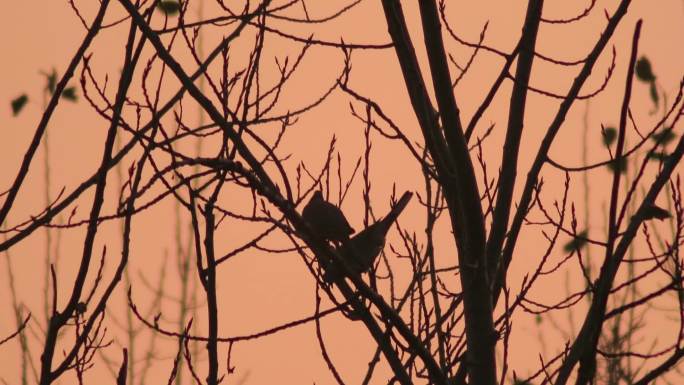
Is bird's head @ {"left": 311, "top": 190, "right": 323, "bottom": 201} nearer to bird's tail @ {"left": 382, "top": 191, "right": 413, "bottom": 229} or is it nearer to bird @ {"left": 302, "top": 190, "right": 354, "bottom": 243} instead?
bird @ {"left": 302, "top": 190, "right": 354, "bottom": 243}

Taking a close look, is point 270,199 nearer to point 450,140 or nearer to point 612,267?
point 450,140

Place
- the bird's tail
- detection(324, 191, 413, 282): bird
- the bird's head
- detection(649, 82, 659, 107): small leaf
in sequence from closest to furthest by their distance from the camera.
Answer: detection(324, 191, 413, 282): bird < the bird's tail < the bird's head < detection(649, 82, 659, 107): small leaf

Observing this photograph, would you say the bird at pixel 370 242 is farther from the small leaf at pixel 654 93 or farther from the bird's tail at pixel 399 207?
the small leaf at pixel 654 93

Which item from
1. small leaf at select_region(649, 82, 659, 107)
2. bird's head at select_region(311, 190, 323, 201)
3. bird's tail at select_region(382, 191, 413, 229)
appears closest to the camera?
bird's tail at select_region(382, 191, 413, 229)

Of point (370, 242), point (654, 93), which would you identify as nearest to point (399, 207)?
point (370, 242)

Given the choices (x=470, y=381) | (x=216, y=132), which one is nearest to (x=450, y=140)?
(x=470, y=381)

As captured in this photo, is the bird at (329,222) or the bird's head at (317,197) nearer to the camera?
the bird at (329,222)

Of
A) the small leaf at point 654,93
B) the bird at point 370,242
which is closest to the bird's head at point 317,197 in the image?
the bird at point 370,242

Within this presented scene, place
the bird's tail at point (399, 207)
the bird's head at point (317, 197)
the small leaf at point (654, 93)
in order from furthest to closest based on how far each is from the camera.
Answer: the small leaf at point (654, 93)
the bird's head at point (317, 197)
the bird's tail at point (399, 207)

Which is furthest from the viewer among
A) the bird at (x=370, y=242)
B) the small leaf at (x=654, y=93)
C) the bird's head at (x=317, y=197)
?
the small leaf at (x=654, y=93)

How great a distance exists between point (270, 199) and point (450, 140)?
0.62m

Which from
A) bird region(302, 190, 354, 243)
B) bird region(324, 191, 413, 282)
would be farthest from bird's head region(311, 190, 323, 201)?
bird region(324, 191, 413, 282)

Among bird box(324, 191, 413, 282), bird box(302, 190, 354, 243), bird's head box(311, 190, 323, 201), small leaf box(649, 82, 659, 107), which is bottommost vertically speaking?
bird box(324, 191, 413, 282)

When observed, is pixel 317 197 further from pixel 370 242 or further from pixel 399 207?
pixel 370 242
